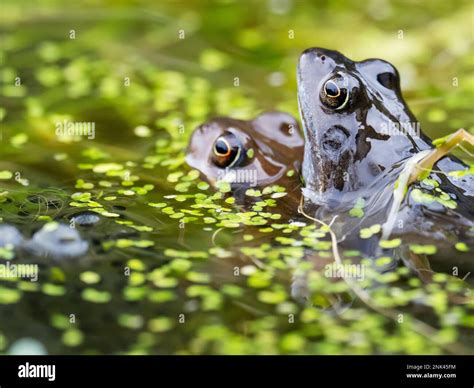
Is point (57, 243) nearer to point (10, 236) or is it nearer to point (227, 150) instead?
point (10, 236)

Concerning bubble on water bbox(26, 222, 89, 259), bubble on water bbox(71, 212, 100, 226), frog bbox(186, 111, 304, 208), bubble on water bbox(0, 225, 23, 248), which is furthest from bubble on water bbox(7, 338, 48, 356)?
frog bbox(186, 111, 304, 208)

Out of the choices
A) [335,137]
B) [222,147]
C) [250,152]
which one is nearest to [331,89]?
[335,137]

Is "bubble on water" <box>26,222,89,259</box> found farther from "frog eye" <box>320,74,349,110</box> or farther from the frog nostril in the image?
"frog eye" <box>320,74,349,110</box>
